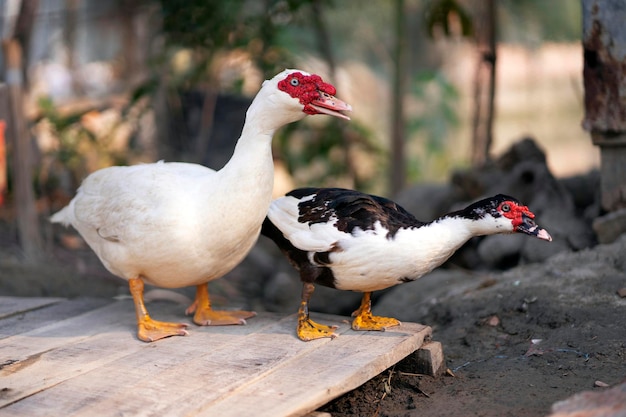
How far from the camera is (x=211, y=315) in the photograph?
3836mm

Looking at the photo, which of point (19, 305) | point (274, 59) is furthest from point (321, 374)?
point (274, 59)

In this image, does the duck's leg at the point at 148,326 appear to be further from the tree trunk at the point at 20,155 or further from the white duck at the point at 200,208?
the tree trunk at the point at 20,155

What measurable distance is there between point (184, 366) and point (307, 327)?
1.98 ft

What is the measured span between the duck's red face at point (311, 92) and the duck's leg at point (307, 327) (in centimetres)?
78

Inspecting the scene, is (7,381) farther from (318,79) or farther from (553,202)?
(553,202)

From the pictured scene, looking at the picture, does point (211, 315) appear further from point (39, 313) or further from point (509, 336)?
point (509, 336)

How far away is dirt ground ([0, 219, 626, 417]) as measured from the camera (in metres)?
3.22

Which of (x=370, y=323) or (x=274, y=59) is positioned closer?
(x=370, y=323)

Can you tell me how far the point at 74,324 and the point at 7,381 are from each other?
31.3 inches

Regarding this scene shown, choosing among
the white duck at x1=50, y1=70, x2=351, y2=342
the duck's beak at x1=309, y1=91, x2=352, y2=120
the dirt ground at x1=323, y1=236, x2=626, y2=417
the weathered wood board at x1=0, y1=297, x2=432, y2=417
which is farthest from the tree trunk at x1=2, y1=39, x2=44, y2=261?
the duck's beak at x1=309, y1=91, x2=352, y2=120

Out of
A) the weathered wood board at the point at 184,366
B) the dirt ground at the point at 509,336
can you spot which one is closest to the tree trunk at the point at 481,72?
the dirt ground at the point at 509,336

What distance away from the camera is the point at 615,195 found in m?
4.98

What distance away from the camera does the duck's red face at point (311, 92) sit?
10.8 ft

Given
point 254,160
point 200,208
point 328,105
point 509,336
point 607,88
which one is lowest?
point 509,336
